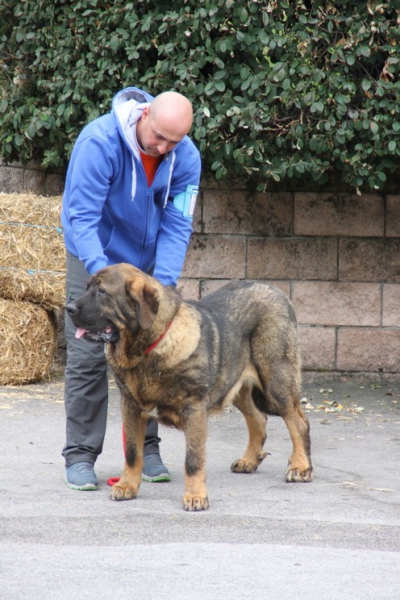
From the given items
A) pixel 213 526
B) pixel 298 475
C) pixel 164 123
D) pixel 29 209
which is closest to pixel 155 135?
pixel 164 123

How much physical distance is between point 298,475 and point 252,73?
3.58 metres

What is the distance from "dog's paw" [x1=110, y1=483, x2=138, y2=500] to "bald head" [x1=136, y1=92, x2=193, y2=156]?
1.84 meters

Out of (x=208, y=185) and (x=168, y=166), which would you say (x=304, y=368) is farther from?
(x=168, y=166)

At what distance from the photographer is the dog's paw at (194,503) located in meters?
5.34

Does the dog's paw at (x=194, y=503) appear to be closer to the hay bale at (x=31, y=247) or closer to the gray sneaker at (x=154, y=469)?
the gray sneaker at (x=154, y=469)

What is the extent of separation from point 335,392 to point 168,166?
3723 millimetres

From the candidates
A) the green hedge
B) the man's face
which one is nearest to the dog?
the man's face

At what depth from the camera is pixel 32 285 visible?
881 centimetres

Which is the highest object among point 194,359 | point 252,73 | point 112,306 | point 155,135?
point 252,73

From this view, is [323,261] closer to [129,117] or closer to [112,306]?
[129,117]

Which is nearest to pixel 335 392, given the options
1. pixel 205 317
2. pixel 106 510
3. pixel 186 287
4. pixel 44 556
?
pixel 186 287

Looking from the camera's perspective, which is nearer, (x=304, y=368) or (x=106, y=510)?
(x=106, y=510)

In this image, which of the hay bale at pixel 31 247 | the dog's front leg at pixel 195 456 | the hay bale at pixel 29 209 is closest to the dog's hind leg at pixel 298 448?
the dog's front leg at pixel 195 456

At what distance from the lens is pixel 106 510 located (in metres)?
5.30
